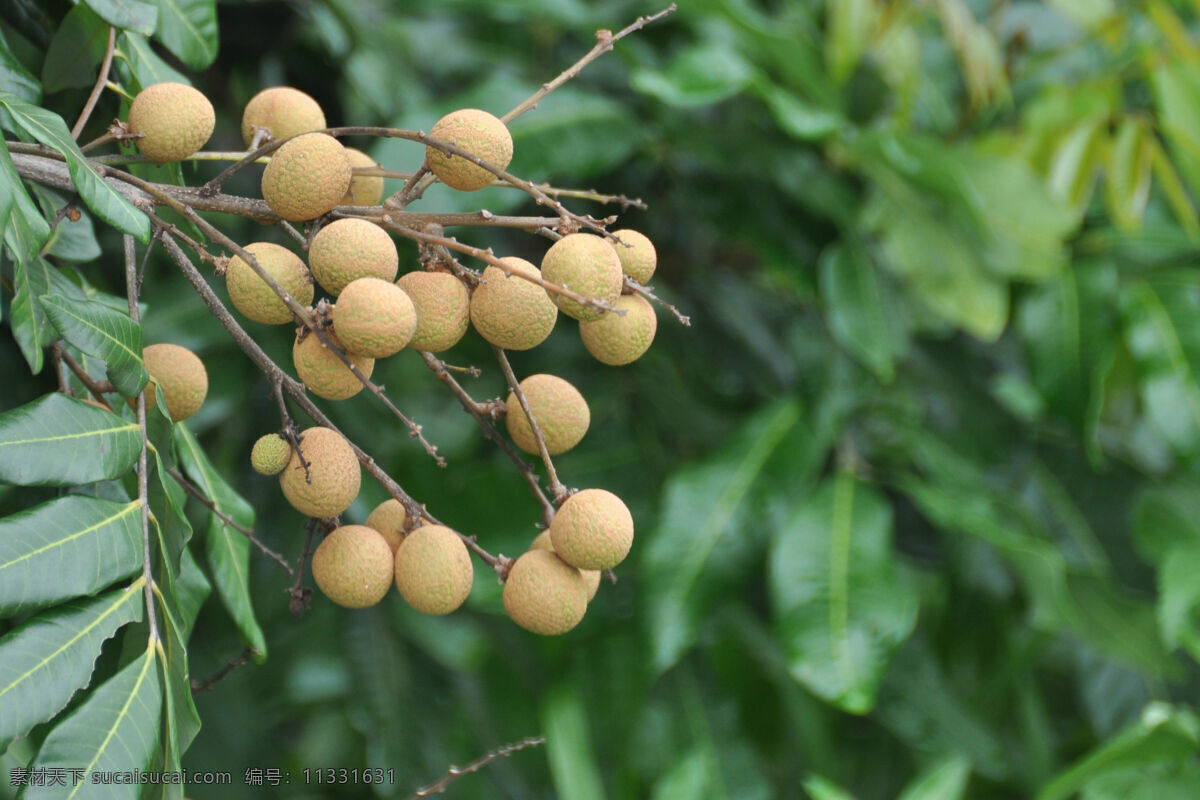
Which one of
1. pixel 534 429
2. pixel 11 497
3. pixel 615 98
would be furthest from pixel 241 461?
pixel 534 429

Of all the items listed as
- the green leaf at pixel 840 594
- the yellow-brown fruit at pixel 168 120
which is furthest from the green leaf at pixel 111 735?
the green leaf at pixel 840 594

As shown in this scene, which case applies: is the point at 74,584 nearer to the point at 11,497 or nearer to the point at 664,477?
the point at 11,497

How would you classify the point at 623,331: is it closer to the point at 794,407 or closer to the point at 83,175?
the point at 83,175

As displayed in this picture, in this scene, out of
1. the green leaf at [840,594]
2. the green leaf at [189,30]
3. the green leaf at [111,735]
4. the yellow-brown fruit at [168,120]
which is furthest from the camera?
the green leaf at [840,594]

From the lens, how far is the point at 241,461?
3.62 feet

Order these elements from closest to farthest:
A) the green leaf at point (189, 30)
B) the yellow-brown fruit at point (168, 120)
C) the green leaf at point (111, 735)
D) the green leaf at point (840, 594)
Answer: the green leaf at point (111, 735), the yellow-brown fruit at point (168, 120), the green leaf at point (189, 30), the green leaf at point (840, 594)

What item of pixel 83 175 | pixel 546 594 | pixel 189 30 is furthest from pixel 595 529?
pixel 189 30

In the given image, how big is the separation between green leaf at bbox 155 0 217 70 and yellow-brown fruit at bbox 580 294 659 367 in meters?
0.35

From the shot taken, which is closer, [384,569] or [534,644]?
[384,569]

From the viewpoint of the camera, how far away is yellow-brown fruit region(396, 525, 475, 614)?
1.49 ft

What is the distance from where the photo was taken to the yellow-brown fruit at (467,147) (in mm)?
417

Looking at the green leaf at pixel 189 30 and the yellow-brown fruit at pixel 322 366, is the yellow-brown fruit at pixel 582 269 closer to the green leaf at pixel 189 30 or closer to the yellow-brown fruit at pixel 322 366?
the yellow-brown fruit at pixel 322 366

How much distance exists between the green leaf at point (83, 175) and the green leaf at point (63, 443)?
0.27ft

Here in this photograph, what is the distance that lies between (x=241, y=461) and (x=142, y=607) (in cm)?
71
